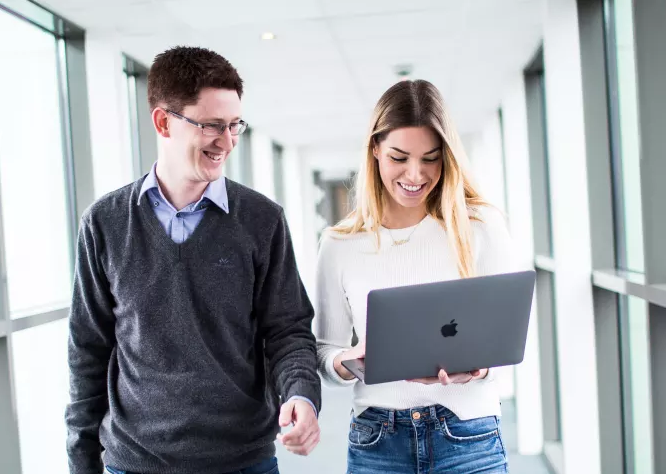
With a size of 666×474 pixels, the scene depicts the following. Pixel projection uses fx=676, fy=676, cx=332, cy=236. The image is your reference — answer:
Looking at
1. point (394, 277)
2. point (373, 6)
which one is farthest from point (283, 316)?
point (373, 6)

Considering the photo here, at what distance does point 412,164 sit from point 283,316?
1.27 ft

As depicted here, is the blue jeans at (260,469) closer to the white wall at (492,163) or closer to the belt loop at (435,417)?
the belt loop at (435,417)

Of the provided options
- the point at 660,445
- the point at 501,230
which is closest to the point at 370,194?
the point at 501,230

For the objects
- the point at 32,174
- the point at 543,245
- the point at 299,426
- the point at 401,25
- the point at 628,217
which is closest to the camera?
the point at 299,426

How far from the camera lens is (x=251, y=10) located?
264 cm

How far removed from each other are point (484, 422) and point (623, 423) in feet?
4.61

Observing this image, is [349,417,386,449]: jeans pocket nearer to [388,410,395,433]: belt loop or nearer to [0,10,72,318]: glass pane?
[388,410,395,433]: belt loop

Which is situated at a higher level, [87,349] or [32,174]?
[32,174]

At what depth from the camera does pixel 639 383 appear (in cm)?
222

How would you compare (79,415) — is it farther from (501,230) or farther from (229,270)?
(501,230)

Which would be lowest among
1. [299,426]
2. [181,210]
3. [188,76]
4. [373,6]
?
[299,426]

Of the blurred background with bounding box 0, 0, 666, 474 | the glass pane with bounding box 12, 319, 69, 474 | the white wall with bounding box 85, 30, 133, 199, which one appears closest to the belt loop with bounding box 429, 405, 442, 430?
the blurred background with bounding box 0, 0, 666, 474

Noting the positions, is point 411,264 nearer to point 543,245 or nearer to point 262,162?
point 543,245

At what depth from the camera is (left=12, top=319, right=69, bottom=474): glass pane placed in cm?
229
